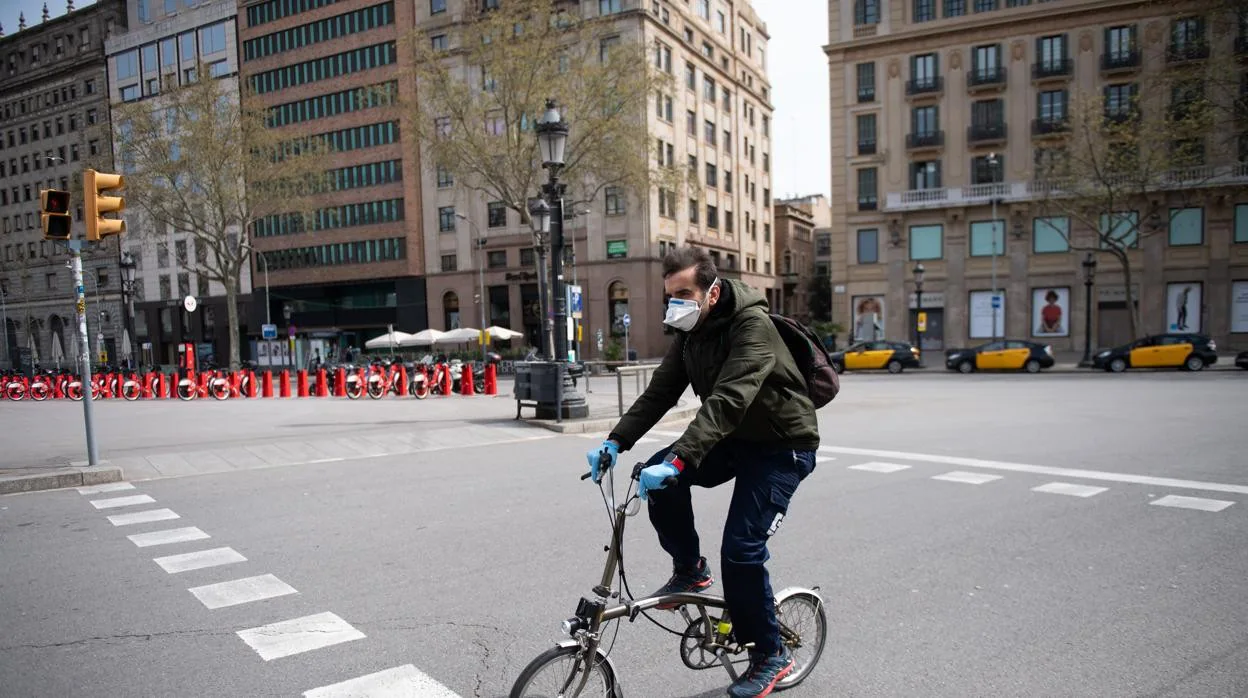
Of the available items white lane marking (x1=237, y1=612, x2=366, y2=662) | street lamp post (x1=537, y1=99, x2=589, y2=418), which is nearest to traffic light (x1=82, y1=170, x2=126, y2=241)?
street lamp post (x1=537, y1=99, x2=589, y2=418)

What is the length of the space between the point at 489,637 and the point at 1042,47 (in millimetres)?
46658

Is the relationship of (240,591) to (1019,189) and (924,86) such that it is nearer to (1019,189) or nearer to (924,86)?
(1019,189)

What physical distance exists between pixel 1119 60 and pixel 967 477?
134 ft

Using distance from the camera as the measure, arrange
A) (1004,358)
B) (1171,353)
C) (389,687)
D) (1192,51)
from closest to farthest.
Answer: (389,687)
(1171,353)
(1004,358)
(1192,51)

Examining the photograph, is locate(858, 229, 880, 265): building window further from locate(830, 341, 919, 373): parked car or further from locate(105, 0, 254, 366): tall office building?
locate(105, 0, 254, 366): tall office building

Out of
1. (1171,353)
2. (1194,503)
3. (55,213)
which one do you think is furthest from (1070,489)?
(1171,353)

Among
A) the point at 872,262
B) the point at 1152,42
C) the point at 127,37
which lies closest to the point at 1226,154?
the point at 1152,42

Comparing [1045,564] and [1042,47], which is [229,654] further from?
[1042,47]

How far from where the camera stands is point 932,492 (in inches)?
302

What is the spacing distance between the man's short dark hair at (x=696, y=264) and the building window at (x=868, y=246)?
43931mm

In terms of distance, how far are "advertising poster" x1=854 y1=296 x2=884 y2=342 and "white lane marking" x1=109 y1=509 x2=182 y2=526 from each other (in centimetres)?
4118

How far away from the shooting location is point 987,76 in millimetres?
41781

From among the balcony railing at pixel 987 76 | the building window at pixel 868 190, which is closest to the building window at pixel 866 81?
the building window at pixel 868 190

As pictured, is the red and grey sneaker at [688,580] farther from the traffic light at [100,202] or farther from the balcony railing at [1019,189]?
the balcony railing at [1019,189]
